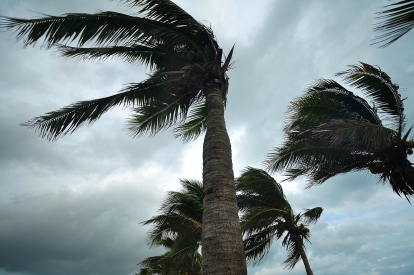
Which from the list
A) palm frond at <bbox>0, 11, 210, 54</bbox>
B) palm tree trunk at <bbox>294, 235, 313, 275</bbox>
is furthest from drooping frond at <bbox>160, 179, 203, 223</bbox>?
palm frond at <bbox>0, 11, 210, 54</bbox>

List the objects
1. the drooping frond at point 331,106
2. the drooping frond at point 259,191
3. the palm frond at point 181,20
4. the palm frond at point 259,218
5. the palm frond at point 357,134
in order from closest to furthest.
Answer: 1. the palm frond at point 181,20
2. the palm frond at point 357,134
3. the drooping frond at point 331,106
4. the palm frond at point 259,218
5. the drooping frond at point 259,191

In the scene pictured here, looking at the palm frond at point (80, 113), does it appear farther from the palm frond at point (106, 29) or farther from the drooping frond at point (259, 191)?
the drooping frond at point (259, 191)

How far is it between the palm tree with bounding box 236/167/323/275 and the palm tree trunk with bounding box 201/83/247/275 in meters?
Result: 7.78

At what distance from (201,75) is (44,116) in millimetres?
3595

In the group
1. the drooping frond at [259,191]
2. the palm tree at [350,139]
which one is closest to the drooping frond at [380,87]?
the palm tree at [350,139]

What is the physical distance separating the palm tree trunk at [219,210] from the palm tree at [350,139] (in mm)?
4948

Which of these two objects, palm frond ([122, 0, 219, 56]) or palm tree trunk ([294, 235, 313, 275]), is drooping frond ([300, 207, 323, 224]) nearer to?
palm tree trunk ([294, 235, 313, 275])

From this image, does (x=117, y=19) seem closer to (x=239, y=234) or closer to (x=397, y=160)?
(x=239, y=234)

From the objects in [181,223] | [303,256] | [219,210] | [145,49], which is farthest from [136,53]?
[303,256]

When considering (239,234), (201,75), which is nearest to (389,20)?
(239,234)

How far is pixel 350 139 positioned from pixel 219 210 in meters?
6.41

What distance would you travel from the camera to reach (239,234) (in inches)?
157

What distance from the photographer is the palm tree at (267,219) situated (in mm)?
12844

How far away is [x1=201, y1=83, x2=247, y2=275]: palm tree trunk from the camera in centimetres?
362
